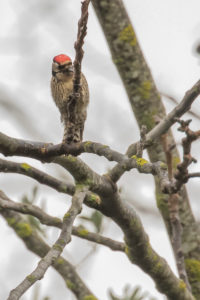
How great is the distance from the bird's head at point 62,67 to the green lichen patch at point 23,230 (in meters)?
1.27

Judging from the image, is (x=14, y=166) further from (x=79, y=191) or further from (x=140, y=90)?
(x=140, y=90)

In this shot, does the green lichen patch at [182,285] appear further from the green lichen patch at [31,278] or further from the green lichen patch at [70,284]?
the green lichen patch at [31,278]

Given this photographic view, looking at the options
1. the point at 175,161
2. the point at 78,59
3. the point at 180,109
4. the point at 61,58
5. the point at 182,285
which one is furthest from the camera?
the point at 175,161

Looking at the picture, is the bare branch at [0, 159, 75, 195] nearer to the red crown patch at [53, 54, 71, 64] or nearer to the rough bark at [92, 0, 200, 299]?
the red crown patch at [53, 54, 71, 64]

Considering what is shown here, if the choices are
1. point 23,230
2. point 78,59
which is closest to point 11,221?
point 23,230

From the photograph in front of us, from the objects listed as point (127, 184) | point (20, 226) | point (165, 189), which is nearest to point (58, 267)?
point (20, 226)

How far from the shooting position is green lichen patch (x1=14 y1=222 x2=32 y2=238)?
4.72 metres

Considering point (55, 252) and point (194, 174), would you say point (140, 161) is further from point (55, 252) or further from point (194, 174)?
point (55, 252)

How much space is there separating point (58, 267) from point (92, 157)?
1.71m

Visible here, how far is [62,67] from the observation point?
15.8 ft

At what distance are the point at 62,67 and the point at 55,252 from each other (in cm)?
249

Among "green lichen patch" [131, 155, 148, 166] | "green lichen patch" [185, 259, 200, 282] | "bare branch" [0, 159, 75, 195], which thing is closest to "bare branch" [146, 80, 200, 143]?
"green lichen patch" [131, 155, 148, 166]

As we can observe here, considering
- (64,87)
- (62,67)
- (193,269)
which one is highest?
(62,67)

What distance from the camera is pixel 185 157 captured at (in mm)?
2473
